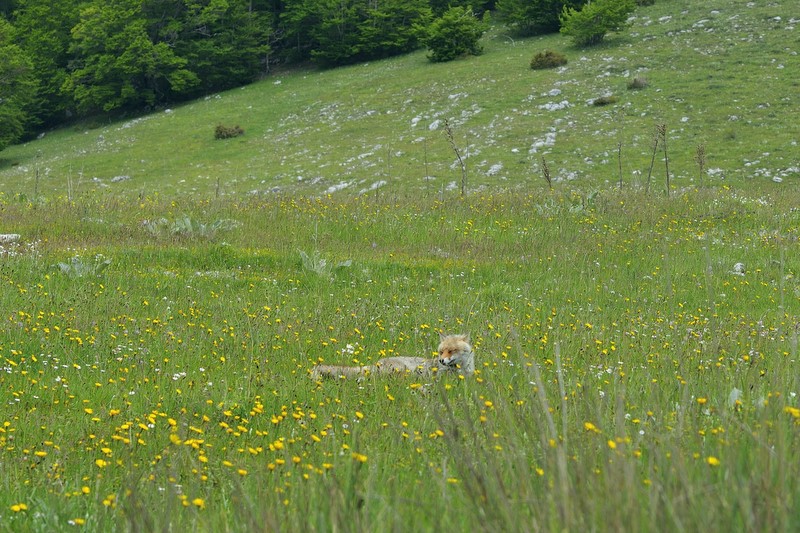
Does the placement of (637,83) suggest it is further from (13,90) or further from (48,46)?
(48,46)

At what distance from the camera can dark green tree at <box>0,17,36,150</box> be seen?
4897 centimetres

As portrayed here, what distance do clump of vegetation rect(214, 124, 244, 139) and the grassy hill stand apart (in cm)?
43

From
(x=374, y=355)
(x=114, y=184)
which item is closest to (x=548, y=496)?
(x=374, y=355)

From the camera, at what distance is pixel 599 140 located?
94.1ft

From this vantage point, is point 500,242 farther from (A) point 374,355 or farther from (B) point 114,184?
(B) point 114,184

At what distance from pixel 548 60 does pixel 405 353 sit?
3344 centimetres

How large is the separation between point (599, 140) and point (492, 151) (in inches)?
147

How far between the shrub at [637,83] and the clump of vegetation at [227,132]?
1821 centimetres

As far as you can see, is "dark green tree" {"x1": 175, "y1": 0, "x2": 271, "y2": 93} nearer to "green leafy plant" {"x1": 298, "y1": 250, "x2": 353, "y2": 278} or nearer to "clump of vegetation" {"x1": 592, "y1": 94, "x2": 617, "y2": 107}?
"clump of vegetation" {"x1": 592, "y1": 94, "x2": 617, "y2": 107}

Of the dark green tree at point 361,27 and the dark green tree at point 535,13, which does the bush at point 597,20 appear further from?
the dark green tree at point 361,27

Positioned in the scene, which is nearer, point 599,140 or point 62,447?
point 62,447

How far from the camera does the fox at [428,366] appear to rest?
578cm

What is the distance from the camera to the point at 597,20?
128 ft

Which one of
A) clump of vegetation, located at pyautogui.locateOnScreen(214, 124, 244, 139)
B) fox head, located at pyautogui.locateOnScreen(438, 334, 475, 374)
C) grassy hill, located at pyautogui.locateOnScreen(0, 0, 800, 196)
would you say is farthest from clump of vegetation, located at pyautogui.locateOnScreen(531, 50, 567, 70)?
fox head, located at pyautogui.locateOnScreen(438, 334, 475, 374)
